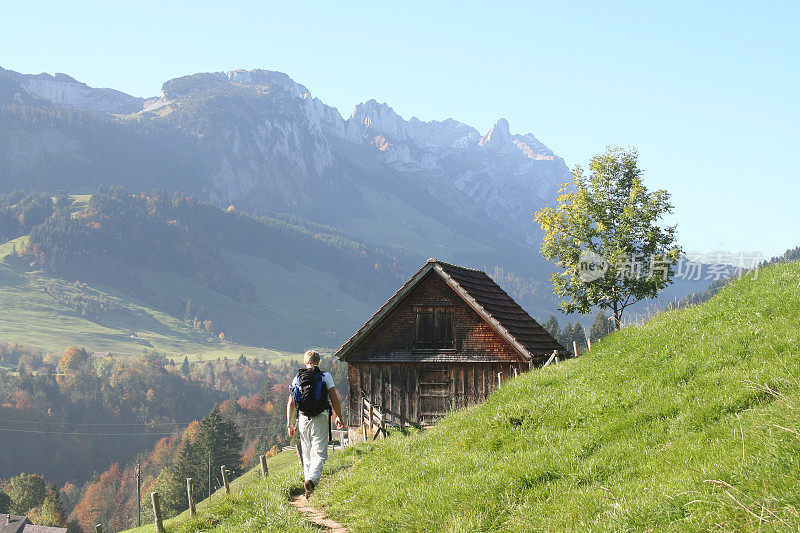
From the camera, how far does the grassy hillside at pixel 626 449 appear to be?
284 inches

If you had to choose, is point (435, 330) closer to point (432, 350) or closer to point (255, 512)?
point (432, 350)

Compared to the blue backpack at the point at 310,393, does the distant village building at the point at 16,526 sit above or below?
below

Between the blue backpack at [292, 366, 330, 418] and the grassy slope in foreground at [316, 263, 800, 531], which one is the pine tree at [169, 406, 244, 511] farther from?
the grassy slope in foreground at [316, 263, 800, 531]

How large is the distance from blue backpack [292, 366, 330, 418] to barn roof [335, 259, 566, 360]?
60.1ft

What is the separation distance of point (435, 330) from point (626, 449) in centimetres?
2344

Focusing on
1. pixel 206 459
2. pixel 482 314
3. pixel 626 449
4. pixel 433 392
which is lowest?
pixel 206 459

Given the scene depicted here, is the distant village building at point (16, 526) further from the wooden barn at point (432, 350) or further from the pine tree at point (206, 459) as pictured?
the wooden barn at point (432, 350)

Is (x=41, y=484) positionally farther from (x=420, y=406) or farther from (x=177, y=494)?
(x=420, y=406)

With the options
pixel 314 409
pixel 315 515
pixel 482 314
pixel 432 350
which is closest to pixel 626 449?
pixel 315 515

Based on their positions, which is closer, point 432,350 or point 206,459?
point 432,350

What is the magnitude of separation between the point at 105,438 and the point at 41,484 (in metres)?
95.4

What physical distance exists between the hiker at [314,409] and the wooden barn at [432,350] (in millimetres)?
19153

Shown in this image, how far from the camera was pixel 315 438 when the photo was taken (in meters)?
13.2

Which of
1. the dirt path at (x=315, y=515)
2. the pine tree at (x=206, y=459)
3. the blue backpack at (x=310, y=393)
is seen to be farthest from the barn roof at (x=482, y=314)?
the pine tree at (x=206, y=459)
